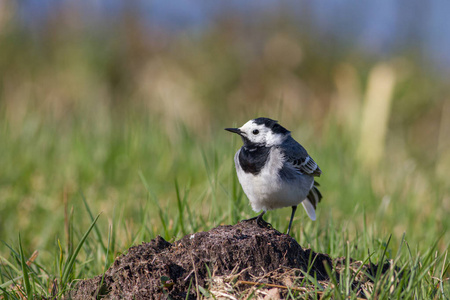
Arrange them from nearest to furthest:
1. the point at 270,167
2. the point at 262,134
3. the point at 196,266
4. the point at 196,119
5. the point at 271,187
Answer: the point at 196,266, the point at 271,187, the point at 270,167, the point at 262,134, the point at 196,119

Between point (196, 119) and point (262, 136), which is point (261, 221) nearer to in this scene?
point (262, 136)

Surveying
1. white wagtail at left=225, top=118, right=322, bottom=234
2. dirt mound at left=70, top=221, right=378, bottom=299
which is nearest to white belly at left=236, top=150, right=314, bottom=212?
white wagtail at left=225, top=118, right=322, bottom=234

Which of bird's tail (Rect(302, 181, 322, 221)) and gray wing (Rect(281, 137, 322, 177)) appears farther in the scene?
bird's tail (Rect(302, 181, 322, 221))

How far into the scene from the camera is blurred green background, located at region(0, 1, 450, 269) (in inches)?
232

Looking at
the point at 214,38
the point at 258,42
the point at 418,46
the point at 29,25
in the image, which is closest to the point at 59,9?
the point at 29,25

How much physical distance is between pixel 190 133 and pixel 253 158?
3.91m

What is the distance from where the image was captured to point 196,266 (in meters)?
3.14

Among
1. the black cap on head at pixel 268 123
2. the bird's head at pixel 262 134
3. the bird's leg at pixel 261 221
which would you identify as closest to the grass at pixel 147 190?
the bird's leg at pixel 261 221


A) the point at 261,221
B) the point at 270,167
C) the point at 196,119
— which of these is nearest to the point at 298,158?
the point at 270,167

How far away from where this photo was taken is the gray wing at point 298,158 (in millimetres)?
4238

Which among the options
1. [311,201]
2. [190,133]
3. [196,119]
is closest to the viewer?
[311,201]

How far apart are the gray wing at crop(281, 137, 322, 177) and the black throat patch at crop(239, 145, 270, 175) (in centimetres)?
15

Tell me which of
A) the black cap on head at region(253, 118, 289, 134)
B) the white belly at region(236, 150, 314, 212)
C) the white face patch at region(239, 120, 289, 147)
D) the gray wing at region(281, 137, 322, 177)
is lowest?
the white belly at region(236, 150, 314, 212)

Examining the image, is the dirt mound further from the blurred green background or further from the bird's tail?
the bird's tail
